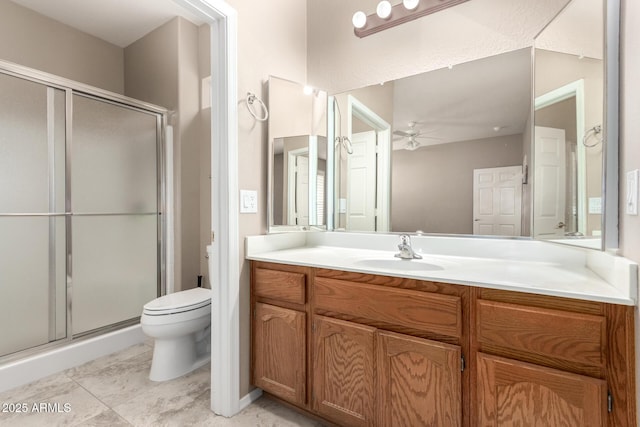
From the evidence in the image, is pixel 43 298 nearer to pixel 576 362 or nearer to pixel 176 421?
pixel 176 421

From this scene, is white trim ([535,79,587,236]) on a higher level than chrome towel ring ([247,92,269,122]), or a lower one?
lower

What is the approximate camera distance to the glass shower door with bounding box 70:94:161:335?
2240 millimetres

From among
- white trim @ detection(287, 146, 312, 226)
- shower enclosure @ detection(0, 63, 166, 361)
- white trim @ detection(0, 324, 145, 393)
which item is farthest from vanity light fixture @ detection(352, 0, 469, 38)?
white trim @ detection(0, 324, 145, 393)

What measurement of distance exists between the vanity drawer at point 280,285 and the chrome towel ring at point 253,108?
846mm

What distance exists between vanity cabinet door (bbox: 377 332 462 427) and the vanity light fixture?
164 cm

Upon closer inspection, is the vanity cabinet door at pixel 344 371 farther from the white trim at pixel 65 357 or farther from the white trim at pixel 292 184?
the white trim at pixel 65 357

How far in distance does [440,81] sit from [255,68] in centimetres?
103

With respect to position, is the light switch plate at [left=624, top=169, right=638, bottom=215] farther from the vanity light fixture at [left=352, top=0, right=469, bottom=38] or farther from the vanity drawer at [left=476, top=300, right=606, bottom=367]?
the vanity light fixture at [left=352, top=0, right=469, bottom=38]

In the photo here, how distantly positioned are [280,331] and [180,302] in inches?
34.2

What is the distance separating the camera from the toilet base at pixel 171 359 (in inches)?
72.5

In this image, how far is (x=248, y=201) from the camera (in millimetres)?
1605

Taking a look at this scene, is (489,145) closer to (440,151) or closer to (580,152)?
(440,151)

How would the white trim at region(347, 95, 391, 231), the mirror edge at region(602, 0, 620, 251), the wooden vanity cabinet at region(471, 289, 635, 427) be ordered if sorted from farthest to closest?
the white trim at region(347, 95, 391, 231) → the mirror edge at region(602, 0, 620, 251) → the wooden vanity cabinet at region(471, 289, 635, 427)

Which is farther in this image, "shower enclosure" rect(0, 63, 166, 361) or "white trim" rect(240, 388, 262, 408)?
"shower enclosure" rect(0, 63, 166, 361)
